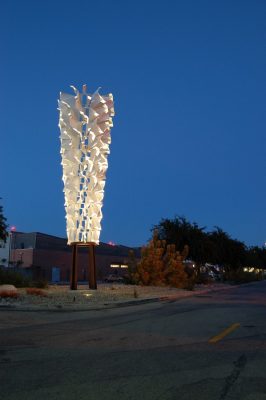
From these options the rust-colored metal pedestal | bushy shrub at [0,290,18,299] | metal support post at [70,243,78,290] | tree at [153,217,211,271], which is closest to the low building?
tree at [153,217,211,271]

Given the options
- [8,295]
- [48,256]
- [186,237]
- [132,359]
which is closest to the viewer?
[132,359]

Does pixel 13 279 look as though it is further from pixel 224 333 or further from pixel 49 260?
pixel 49 260

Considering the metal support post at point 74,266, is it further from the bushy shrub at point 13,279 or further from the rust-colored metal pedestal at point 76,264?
the bushy shrub at point 13,279

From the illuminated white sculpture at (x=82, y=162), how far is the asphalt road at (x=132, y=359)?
13531 millimetres

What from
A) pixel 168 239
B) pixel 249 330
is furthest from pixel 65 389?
pixel 168 239

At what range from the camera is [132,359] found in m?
9.23

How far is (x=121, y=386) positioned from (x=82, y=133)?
76.9 ft

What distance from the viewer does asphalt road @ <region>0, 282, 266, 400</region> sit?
697 cm

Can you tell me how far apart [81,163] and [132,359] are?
68.4 ft

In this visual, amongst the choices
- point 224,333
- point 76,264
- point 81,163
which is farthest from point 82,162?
point 224,333

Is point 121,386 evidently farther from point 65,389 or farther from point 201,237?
point 201,237

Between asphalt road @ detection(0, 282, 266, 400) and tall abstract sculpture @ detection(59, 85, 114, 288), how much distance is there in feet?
44.4

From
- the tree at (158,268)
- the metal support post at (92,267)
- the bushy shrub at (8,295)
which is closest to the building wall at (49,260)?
the tree at (158,268)

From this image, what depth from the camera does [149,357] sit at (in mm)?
9422
